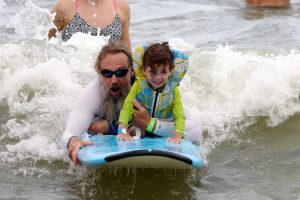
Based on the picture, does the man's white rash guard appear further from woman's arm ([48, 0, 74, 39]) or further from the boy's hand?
woman's arm ([48, 0, 74, 39])

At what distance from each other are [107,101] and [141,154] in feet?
2.33

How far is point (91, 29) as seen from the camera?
646 cm

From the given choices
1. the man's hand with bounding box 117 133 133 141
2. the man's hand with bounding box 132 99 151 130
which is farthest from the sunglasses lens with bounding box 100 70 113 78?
the man's hand with bounding box 117 133 133 141

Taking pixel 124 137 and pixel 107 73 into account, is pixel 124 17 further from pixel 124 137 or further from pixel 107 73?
pixel 124 137

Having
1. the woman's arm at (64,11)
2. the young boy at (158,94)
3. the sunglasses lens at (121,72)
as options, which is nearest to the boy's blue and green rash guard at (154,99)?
the young boy at (158,94)

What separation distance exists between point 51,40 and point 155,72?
2.86m

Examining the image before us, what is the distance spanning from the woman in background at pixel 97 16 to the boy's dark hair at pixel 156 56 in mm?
2201

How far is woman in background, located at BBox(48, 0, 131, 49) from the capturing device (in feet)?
20.7

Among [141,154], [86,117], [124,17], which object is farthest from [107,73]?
[124,17]

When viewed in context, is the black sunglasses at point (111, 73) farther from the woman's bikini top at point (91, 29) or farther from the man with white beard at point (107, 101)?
the woman's bikini top at point (91, 29)

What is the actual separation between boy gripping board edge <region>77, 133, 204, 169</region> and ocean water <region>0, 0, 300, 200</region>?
29cm

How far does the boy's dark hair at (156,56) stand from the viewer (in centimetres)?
404

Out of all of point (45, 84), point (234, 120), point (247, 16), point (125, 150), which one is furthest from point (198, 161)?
point (247, 16)

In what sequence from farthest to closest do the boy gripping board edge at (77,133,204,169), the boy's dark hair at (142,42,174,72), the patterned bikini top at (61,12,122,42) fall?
the patterned bikini top at (61,12,122,42), the boy's dark hair at (142,42,174,72), the boy gripping board edge at (77,133,204,169)
